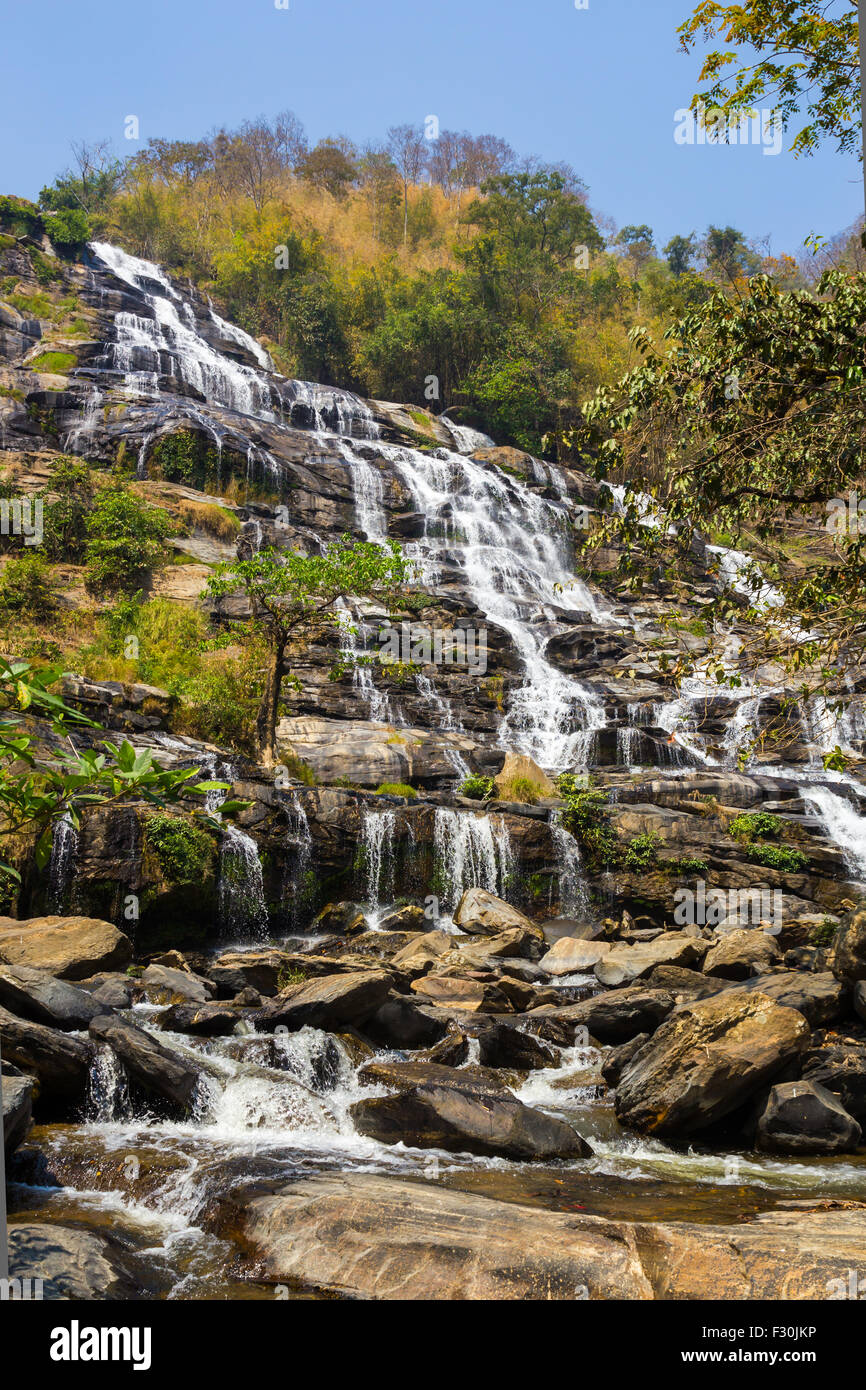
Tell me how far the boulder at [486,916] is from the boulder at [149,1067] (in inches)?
298

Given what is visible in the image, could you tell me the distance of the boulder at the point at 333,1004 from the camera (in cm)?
906

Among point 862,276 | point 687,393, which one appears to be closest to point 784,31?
point 862,276

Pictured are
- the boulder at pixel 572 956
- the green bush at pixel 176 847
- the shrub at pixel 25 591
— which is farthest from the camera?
the shrub at pixel 25 591

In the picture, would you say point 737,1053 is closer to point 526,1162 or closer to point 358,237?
point 526,1162

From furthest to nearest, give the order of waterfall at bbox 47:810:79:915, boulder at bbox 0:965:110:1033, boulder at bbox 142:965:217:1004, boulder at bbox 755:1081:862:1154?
1. waterfall at bbox 47:810:79:915
2. boulder at bbox 142:965:217:1004
3. boulder at bbox 0:965:110:1033
4. boulder at bbox 755:1081:862:1154

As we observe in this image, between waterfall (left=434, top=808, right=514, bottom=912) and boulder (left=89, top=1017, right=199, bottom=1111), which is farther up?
waterfall (left=434, top=808, right=514, bottom=912)

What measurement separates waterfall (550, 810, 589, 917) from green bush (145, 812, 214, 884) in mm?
6611

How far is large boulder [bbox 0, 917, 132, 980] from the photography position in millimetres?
10047

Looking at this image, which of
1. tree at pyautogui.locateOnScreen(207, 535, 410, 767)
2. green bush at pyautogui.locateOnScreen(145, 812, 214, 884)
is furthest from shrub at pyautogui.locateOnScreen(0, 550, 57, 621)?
green bush at pyautogui.locateOnScreen(145, 812, 214, 884)

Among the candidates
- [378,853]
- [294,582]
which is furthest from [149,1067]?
[294,582]

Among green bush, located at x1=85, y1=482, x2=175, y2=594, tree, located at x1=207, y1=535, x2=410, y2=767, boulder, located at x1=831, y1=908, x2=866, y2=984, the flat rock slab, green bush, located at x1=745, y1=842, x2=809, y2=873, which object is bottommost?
the flat rock slab

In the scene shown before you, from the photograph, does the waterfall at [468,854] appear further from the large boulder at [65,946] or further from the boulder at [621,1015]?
the large boulder at [65,946]

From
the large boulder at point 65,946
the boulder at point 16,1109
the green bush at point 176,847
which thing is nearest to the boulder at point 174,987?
the large boulder at point 65,946

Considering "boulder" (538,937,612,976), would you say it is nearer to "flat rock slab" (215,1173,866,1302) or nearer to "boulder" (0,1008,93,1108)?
"boulder" (0,1008,93,1108)
